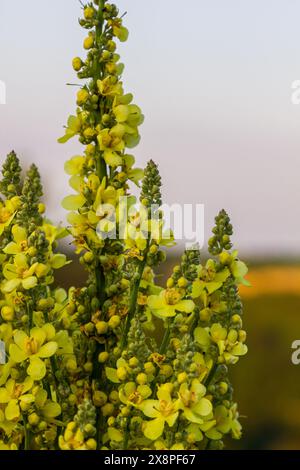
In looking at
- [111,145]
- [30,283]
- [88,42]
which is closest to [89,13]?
[88,42]

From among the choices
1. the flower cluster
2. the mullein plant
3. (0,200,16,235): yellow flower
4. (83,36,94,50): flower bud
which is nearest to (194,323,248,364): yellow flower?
the mullein plant

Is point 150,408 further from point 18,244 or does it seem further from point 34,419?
point 18,244

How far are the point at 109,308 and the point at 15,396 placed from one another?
21 cm

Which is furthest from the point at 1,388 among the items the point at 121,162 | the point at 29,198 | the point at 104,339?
the point at 121,162

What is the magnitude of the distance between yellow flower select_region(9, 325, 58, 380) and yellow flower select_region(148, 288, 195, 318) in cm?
18

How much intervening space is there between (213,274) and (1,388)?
1.32 feet

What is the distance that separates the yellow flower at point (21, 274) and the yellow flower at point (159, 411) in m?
0.26

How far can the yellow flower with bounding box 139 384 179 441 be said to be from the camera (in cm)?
120

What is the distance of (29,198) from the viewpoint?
136 cm
